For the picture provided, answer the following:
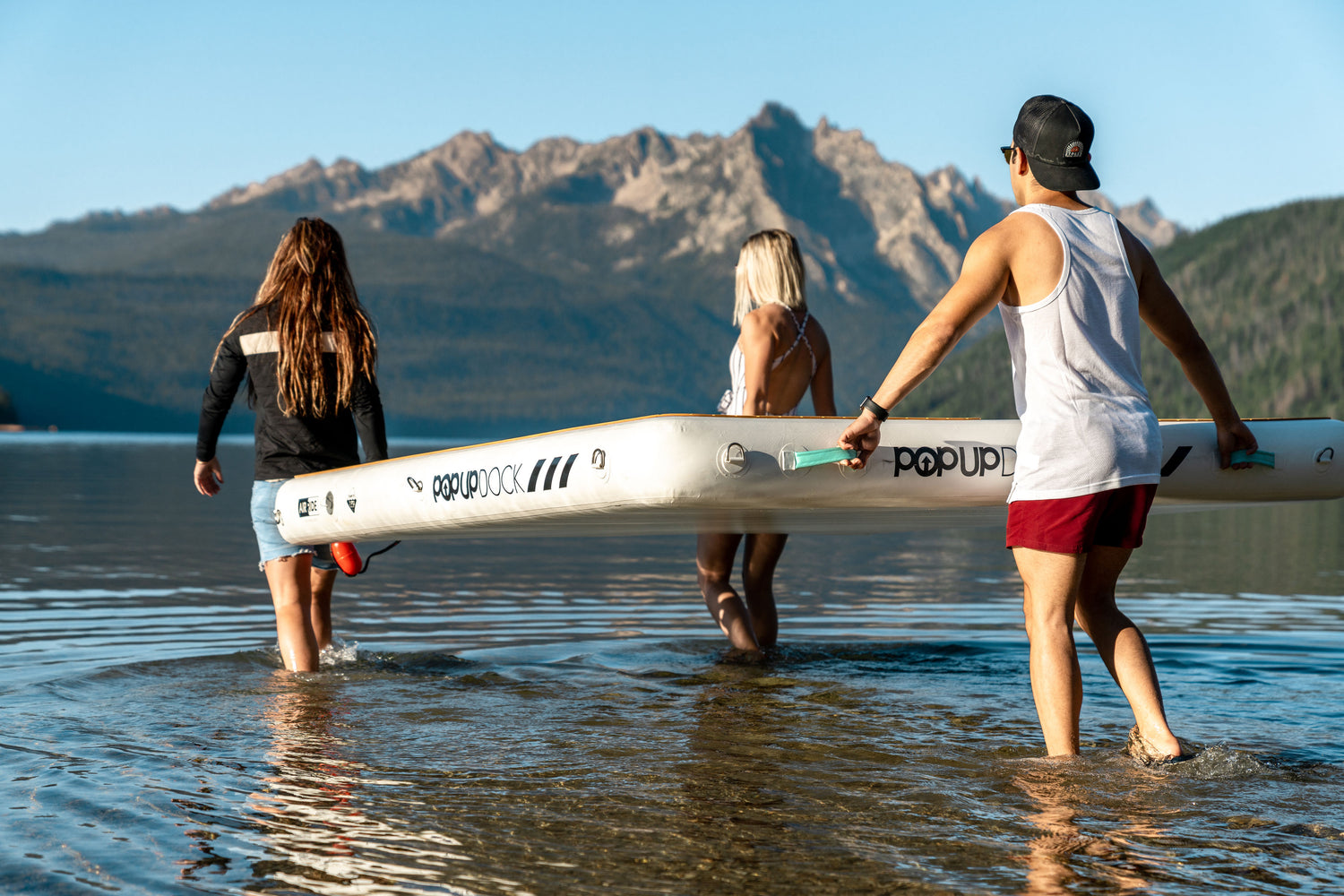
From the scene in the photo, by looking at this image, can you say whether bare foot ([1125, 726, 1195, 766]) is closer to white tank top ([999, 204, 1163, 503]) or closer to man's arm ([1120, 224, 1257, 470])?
white tank top ([999, 204, 1163, 503])

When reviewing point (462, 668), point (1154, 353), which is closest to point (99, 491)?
point (462, 668)

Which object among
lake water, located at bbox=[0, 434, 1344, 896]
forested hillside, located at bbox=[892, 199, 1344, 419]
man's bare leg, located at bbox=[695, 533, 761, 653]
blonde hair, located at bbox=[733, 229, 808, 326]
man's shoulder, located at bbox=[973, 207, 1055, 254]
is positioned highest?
forested hillside, located at bbox=[892, 199, 1344, 419]

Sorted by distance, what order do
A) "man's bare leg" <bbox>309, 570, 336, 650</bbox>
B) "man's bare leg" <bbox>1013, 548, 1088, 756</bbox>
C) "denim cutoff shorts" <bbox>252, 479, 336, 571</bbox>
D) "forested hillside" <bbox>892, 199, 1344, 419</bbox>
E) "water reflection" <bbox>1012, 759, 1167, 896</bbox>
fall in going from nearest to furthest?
"water reflection" <bbox>1012, 759, 1167, 896</bbox>
"man's bare leg" <bbox>1013, 548, 1088, 756</bbox>
"denim cutoff shorts" <bbox>252, 479, 336, 571</bbox>
"man's bare leg" <bbox>309, 570, 336, 650</bbox>
"forested hillside" <bbox>892, 199, 1344, 419</bbox>

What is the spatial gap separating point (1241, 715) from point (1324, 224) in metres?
193

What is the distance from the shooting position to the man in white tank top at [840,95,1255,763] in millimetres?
3896

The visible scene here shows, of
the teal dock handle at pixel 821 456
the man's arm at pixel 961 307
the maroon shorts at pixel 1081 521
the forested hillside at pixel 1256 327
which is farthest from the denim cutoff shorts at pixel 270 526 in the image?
the forested hillside at pixel 1256 327

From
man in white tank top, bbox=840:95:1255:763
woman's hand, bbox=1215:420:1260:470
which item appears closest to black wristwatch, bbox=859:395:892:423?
man in white tank top, bbox=840:95:1255:763

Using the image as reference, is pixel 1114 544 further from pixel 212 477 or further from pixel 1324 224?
pixel 1324 224

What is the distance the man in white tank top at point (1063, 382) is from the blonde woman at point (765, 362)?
7.32 feet

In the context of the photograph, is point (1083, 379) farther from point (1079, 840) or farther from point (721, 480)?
point (1079, 840)

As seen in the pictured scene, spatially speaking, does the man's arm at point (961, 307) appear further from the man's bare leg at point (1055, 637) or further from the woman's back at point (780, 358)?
the woman's back at point (780, 358)

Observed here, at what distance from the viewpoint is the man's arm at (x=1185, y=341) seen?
13.8 feet

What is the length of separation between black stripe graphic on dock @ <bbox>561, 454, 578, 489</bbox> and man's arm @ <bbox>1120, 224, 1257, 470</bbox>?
211cm

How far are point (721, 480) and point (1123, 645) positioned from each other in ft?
4.81
